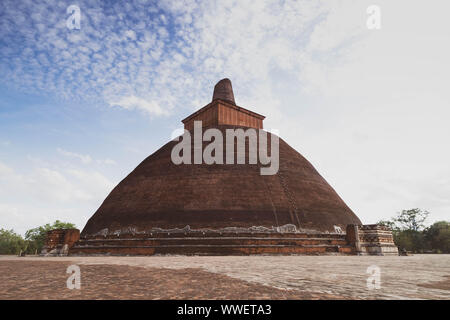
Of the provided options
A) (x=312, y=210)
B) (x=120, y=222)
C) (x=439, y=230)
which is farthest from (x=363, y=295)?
(x=439, y=230)

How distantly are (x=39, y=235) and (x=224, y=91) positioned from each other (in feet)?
158

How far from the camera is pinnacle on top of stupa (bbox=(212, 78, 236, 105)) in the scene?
26.3 m

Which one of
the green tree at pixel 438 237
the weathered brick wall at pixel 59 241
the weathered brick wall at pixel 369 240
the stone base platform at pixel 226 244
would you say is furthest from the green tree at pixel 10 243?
the green tree at pixel 438 237

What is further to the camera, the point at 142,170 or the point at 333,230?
the point at 142,170

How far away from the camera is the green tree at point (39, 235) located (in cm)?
5091

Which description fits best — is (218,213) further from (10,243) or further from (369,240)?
(10,243)

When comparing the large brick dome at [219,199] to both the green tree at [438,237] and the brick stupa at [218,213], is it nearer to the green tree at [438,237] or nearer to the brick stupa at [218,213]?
the brick stupa at [218,213]

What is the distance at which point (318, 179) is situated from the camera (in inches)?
835

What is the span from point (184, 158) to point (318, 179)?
10.1 meters

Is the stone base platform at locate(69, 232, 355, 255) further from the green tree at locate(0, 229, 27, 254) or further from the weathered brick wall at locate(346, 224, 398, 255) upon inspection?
the green tree at locate(0, 229, 27, 254)

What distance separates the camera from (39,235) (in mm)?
52938

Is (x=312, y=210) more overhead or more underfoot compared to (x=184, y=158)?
more underfoot

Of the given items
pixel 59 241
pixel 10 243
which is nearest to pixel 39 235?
pixel 10 243

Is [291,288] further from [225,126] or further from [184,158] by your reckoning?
[225,126]
